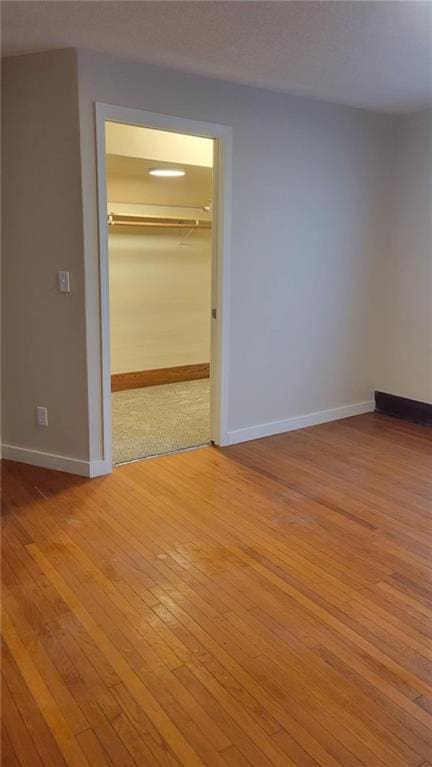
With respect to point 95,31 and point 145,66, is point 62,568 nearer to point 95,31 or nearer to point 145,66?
point 95,31

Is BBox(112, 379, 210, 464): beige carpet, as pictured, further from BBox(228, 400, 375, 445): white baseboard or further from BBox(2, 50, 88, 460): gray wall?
BBox(2, 50, 88, 460): gray wall

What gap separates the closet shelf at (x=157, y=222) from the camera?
5.18 m

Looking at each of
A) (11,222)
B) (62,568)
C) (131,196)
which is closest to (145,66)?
(11,222)

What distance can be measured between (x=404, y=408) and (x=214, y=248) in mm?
2183

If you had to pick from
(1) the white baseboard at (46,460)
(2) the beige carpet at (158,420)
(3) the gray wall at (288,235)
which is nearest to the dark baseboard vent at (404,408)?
(3) the gray wall at (288,235)

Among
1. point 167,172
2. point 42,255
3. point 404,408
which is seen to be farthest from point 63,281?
point 404,408

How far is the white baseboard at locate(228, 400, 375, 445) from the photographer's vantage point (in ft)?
13.2

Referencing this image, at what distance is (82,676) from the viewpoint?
1798 mm

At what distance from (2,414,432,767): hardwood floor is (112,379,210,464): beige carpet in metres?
0.39

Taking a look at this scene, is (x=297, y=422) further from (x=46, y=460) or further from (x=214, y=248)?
(x=46, y=460)

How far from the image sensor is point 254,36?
2.63 meters

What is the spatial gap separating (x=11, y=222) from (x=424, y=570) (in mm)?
2864

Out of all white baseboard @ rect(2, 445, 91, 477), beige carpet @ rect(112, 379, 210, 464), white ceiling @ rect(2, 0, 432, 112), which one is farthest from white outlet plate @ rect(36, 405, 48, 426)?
white ceiling @ rect(2, 0, 432, 112)

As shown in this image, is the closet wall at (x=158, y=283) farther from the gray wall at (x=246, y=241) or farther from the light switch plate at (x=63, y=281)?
the light switch plate at (x=63, y=281)
